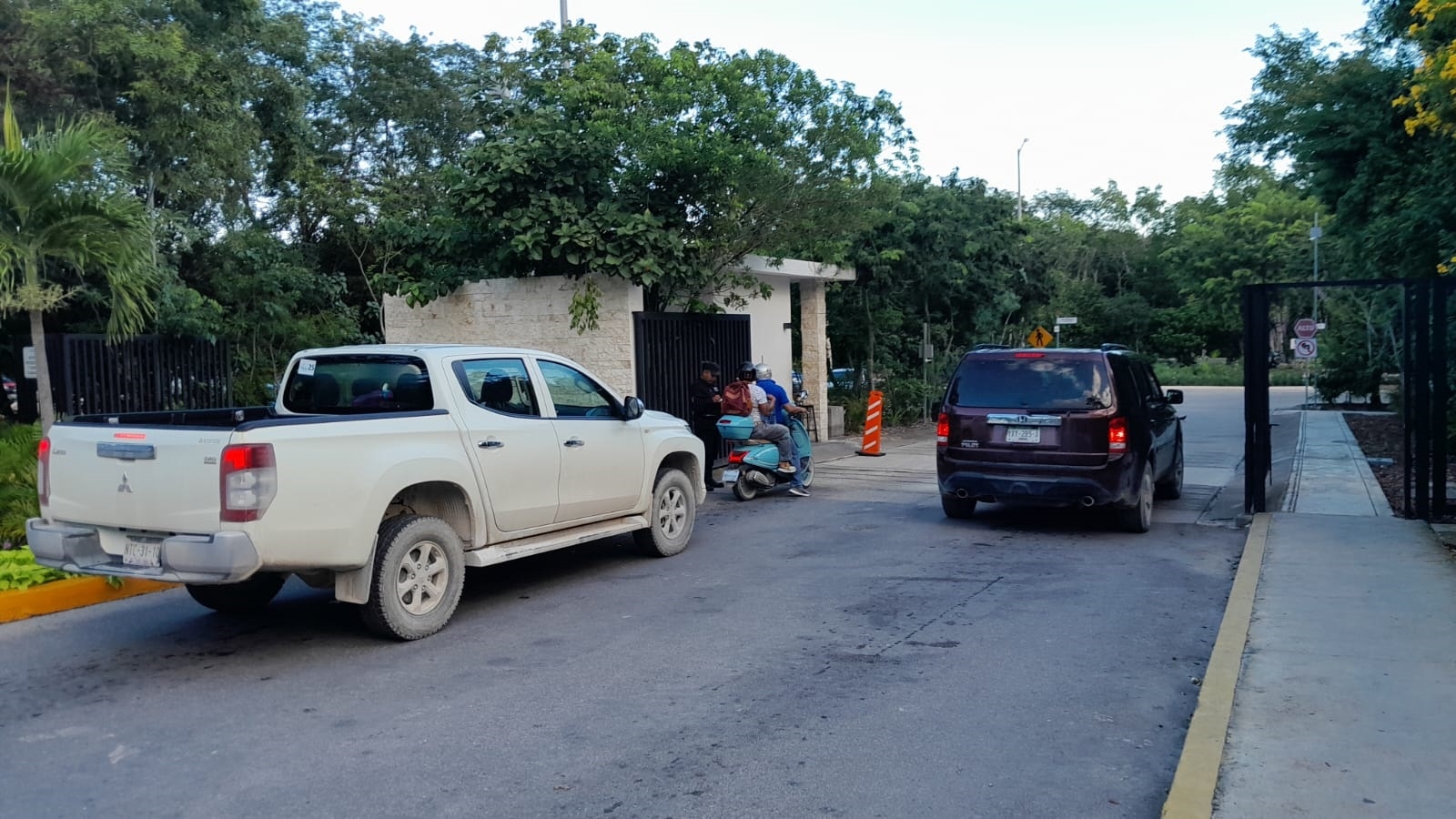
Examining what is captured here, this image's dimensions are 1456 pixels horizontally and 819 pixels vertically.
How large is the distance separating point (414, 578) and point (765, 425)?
699 centimetres

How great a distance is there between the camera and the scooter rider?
1346 centimetres

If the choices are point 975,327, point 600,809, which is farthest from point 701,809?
point 975,327

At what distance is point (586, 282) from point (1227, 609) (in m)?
10.2

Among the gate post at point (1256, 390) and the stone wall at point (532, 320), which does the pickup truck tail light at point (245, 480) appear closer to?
the gate post at point (1256, 390)

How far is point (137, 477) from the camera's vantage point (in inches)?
249

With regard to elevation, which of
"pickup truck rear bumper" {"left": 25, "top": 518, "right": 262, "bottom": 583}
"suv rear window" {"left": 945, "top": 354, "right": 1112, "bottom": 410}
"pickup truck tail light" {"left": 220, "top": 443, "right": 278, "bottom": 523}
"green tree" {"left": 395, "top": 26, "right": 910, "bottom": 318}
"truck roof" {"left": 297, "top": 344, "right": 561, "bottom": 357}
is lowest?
"pickup truck rear bumper" {"left": 25, "top": 518, "right": 262, "bottom": 583}

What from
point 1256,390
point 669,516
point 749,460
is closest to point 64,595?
point 669,516

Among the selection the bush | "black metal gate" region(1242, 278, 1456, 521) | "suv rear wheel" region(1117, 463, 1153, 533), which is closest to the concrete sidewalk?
"black metal gate" region(1242, 278, 1456, 521)

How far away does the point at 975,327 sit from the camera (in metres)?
28.3

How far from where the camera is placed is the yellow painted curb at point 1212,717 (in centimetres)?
443

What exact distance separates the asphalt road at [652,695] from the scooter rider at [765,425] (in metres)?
3.93

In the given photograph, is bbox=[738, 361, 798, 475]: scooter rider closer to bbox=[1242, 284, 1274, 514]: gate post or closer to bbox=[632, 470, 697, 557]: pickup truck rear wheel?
bbox=[632, 470, 697, 557]: pickup truck rear wheel

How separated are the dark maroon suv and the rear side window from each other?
550 cm

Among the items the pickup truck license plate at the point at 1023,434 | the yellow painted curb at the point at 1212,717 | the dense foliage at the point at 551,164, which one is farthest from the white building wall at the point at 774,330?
the yellow painted curb at the point at 1212,717
